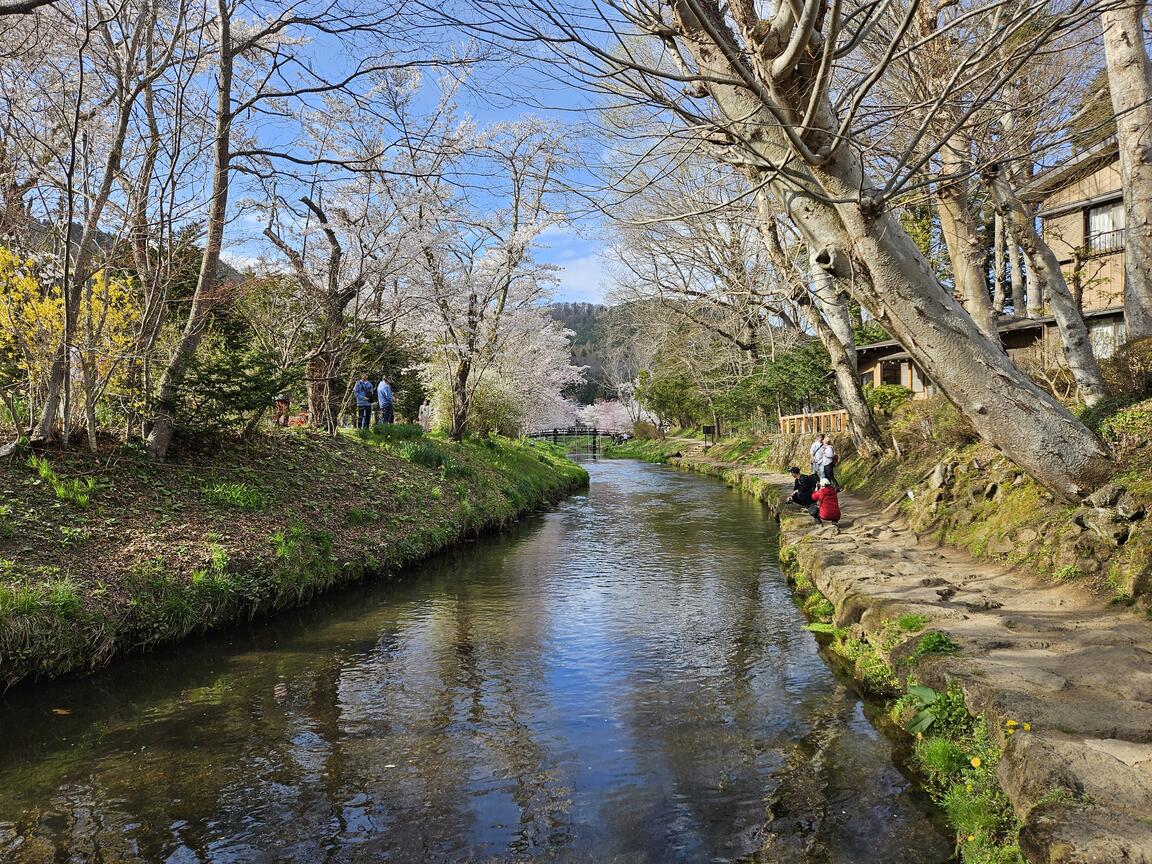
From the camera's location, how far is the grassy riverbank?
6125mm

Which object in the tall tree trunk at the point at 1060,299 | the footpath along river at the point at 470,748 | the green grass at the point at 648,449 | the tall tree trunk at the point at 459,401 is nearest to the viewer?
the footpath along river at the point at 470,748

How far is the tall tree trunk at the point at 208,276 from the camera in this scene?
9.30m

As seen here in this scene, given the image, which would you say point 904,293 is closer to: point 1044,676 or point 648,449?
point 1044,676

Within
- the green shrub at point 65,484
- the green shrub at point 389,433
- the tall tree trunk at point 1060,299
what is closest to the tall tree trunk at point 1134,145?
the tall tree trunk at point 1060,299

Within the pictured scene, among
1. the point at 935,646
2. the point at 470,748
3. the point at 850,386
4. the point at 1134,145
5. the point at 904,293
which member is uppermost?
the point at 1134,145

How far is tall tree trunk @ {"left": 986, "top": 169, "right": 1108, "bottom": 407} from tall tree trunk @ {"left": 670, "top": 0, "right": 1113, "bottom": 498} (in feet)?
7.94

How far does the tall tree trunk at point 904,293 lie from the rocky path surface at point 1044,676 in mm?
1260

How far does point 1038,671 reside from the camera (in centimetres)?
451

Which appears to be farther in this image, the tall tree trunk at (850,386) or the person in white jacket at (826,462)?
the tall tree trunk at (850,386)

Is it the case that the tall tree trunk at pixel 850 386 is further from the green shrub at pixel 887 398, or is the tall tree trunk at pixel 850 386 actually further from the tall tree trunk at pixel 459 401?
the tall tree trunk at pixel 459 401

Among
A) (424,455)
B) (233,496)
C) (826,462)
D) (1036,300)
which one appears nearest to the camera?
(233,496)

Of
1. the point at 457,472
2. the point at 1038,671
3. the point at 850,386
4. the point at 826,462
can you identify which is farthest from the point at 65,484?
the point at 850,386

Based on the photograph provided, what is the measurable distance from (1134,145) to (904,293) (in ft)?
17.5

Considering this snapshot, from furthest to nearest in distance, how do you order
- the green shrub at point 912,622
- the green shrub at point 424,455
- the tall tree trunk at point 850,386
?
the tall tree trunk at point 850,386 < the green shrub at point 424,455 < the green shrub at point 912,622
